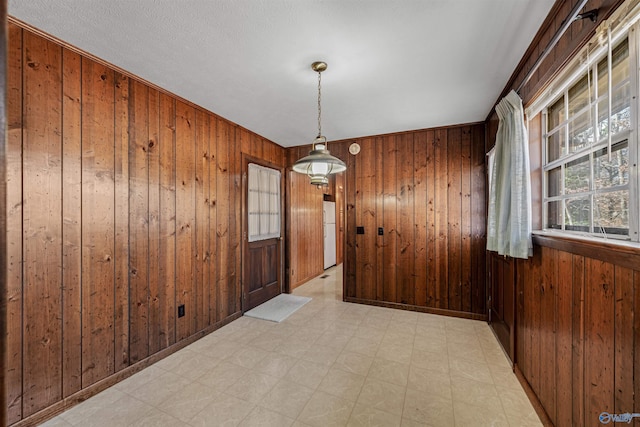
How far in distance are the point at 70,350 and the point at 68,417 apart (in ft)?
1.37

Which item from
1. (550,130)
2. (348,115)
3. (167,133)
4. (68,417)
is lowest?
(68,417)

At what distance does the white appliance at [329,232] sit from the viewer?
20.0ft

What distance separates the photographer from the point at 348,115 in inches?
124

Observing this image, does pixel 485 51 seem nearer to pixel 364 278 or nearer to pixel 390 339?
pixel 390 339

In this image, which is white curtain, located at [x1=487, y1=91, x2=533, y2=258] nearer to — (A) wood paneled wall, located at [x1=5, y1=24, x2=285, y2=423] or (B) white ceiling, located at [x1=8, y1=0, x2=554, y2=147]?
(B) white ceiling, located at [x1=8, y1=0, x2=554, y2=147]

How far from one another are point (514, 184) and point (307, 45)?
1809 millimetres

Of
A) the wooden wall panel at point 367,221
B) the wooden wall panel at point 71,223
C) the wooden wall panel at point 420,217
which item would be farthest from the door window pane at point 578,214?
the wooden wall panel at point 71,223

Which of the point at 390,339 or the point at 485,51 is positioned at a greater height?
the point at 485,51

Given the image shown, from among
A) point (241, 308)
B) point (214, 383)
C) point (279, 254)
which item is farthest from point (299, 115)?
point (214, 383)

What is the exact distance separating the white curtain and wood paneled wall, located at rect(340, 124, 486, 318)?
4.03ft

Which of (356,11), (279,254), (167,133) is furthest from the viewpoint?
(279,254)

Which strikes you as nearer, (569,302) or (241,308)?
(569,302)

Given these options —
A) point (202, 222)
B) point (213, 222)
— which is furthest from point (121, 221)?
point (213, 222)

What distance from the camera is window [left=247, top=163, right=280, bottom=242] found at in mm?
3773
